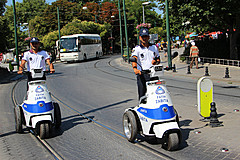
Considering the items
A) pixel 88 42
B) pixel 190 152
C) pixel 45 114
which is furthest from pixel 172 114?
pixel 88 42

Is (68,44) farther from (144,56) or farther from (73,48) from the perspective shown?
(144,56)

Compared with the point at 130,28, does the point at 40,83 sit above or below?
below

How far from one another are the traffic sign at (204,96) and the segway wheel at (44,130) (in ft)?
11.1

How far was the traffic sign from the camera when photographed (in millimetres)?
7172

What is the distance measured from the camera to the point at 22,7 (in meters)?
85.3

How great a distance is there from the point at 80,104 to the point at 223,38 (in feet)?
58.2

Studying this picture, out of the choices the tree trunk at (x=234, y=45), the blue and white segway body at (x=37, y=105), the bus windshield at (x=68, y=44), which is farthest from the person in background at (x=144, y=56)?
the bus windshield at (x=68, y=44)

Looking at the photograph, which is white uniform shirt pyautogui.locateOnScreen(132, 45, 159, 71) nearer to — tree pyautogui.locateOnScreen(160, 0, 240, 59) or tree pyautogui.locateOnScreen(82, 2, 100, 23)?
tree pyautogui.locateOnScreen(160, 0, 240, 59)

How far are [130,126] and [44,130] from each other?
1843 millimetres

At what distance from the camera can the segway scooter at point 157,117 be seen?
535 centimetres

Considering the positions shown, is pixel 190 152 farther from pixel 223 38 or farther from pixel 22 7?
pixel 22 7

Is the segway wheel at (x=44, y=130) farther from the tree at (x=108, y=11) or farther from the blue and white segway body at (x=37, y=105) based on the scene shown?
the tree at (x=108, y=11)

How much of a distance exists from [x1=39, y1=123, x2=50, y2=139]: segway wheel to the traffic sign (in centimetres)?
338

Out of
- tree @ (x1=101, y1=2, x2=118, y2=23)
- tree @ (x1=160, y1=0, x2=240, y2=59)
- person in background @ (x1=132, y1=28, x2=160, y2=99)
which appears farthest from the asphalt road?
tree @ (x1=101, y1=2, x2=118, y2=23)
